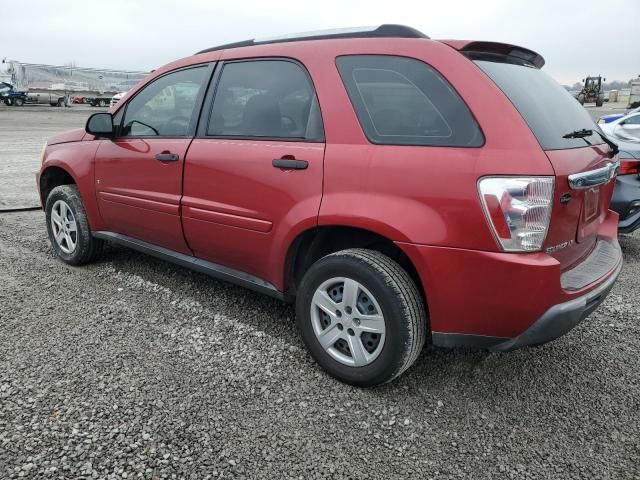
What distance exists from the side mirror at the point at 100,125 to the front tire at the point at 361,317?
2023 millimetres

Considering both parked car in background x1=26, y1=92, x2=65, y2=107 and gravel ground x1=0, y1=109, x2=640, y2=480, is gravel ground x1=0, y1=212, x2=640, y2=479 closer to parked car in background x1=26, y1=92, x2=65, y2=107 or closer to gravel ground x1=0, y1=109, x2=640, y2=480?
gravel ground x1=0, y1=109, x2=640, y2=480

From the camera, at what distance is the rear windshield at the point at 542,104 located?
7.31 ft

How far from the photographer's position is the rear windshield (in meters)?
2.23

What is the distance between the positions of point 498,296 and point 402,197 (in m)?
0.59

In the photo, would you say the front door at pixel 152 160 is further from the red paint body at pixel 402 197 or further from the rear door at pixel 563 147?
the rear door at pixel 563 147

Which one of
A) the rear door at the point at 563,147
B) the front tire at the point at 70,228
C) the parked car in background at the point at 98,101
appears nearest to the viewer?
the rear door at the point at 563,147

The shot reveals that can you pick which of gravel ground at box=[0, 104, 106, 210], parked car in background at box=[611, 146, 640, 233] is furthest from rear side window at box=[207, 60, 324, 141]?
gravel ground at box=[0, 104, 106, 210]

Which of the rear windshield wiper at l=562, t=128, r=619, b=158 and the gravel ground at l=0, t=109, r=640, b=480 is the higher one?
the rear windshield wiper at l=562, t=128, r=619, b=158

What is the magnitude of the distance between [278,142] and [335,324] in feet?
3.33

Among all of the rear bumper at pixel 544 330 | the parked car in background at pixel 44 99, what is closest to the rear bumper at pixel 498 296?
the rear bumper at pixel 544 330

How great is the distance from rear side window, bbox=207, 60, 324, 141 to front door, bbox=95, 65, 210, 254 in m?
0.23

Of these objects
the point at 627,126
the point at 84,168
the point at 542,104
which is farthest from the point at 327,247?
the point at 627,126

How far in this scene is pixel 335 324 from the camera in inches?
103

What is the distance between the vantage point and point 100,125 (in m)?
3.65
